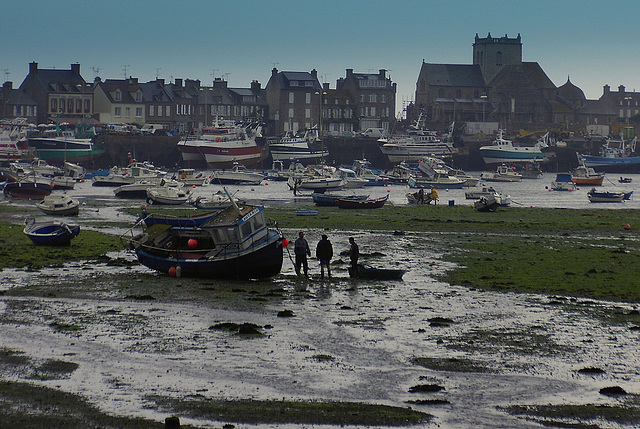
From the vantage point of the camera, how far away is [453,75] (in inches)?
6654

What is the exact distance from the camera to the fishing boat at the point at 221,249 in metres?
29.4

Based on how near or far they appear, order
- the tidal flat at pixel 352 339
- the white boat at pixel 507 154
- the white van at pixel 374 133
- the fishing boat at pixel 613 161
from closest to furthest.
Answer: the tidal flat at pixel 352 339 → the fishing boat at pixel 613 161 → the white boat at pixel 507 154 → the white van at pixel 374 133

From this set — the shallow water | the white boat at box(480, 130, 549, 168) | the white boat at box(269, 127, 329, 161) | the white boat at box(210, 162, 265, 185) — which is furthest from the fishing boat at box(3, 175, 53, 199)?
the white boat at box(480, 130, 549, 168)

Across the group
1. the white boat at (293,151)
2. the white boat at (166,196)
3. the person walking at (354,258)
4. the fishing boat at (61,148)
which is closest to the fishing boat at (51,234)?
the person walking at (354,258)

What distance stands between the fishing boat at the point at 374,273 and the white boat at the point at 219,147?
89.4 meters

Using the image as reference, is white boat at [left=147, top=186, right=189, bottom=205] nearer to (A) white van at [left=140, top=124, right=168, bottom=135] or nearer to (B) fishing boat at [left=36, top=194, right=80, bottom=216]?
(B) fishing boat at [left=36, top=194, right=80, bottom=216]

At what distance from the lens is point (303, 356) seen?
20516mm

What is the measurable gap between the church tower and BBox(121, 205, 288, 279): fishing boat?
148 m

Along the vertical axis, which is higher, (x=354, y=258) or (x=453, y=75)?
(x=453, y=75)

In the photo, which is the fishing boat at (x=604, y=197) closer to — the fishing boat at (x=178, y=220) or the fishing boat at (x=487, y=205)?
the fishing boat at (x=487, y=205)

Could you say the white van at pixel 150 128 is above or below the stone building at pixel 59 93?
below

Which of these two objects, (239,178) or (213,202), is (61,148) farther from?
(213,202)

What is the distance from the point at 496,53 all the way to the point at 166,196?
121m

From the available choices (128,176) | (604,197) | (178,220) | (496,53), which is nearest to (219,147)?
(128,176)
